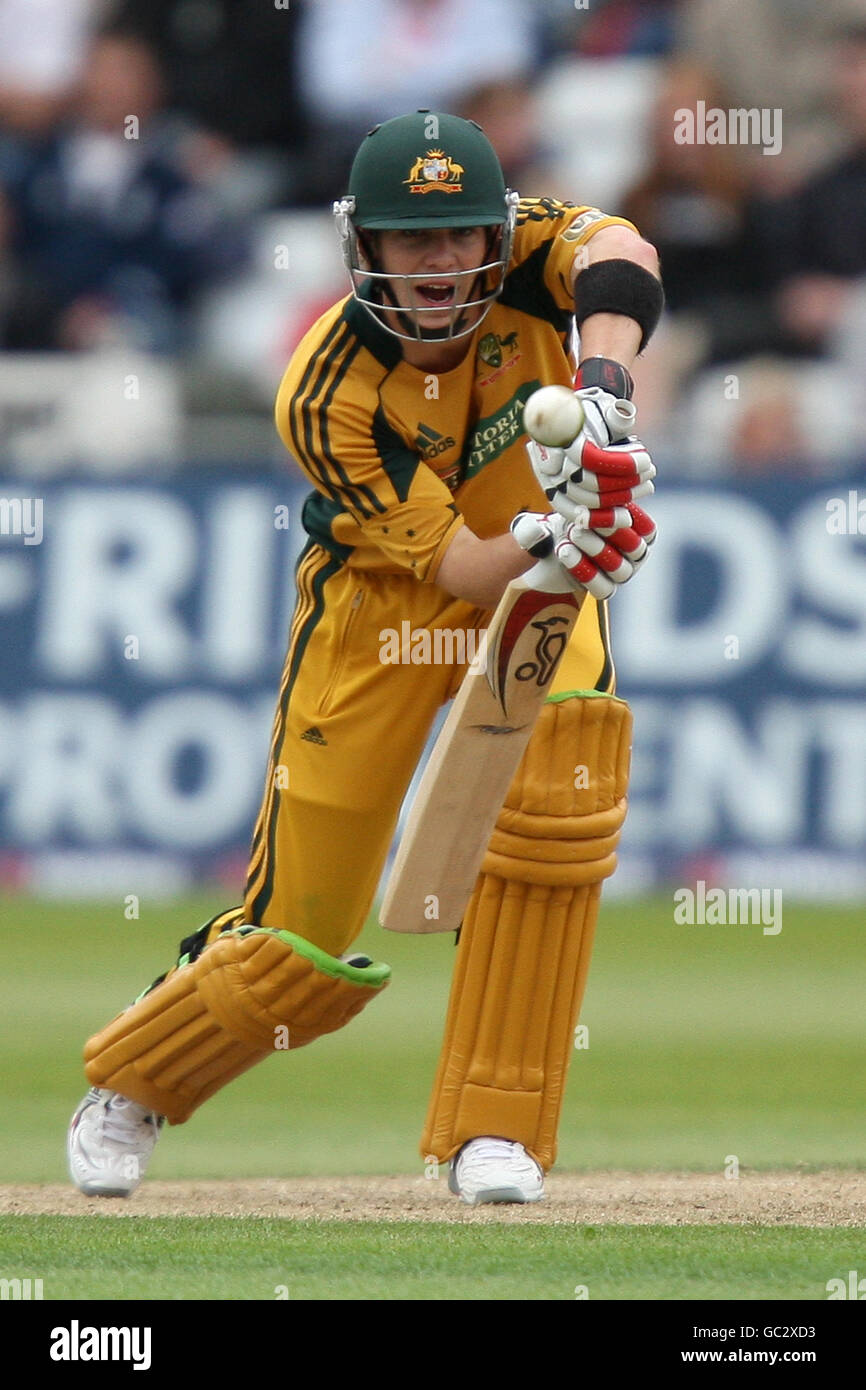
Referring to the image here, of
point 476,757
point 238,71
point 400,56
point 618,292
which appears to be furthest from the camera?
point 238,71

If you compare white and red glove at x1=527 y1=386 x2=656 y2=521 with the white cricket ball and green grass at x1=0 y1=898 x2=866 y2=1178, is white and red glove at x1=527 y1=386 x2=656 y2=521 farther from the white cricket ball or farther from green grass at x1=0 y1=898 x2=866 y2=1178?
green grass at x1=0 y1=898 x2=866 y2=1178

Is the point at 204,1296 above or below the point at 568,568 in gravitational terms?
below

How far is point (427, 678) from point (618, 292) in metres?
0.76

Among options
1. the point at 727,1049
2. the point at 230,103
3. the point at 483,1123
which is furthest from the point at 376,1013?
the point at 230,103

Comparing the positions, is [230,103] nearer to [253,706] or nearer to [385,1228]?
[253,706]

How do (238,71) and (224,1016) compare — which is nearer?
(224,1016)

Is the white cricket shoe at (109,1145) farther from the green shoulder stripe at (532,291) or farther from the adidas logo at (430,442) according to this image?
the green shoulder stripe at (532,291)

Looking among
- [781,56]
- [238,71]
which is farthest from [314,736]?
[238,71]

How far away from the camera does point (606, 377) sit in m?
3.59

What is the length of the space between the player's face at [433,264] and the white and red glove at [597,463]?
1.23ft

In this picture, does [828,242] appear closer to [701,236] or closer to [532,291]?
[701,236]

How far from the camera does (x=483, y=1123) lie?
4109 mm

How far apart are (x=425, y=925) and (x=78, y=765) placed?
3.89m

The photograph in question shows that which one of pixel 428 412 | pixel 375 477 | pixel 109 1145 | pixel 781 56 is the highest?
pixel 781 56
